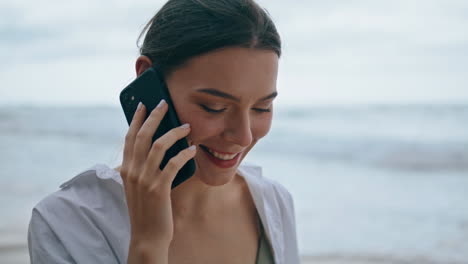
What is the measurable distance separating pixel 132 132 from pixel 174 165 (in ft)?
0.56

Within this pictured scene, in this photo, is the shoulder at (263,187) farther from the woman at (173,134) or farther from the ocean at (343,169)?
the ocean at (343,169)

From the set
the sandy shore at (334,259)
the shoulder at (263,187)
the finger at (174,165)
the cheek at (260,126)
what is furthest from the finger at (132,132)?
the sandy shore at (334,259)

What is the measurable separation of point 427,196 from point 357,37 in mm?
8423

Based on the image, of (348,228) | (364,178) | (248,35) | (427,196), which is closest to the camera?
(248,35)

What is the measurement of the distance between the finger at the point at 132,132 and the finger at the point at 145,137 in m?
0.03

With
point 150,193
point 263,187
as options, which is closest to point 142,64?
point 150,193

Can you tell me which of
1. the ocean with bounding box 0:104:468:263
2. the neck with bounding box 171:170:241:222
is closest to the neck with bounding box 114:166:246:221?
the neck with bounding box 171:170:241:222

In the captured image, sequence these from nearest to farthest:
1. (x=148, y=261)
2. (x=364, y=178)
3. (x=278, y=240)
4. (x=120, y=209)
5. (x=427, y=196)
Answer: (x=148, y=261) → (x=120, y=209) → (x=278, y=240) → (x=427, y=196) → (x=364, y=178)

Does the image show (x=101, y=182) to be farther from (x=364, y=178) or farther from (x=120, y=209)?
(x=364, y=178)

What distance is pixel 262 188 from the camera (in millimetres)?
2068

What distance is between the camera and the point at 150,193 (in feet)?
4.72

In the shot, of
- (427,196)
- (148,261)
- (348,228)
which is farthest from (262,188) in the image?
(427,196)

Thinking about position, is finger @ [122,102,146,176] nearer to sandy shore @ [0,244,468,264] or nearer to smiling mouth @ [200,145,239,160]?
smiling mouth @ [200,145,239,160]

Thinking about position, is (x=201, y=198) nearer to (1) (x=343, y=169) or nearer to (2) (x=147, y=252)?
(2) (x=147, y=252)
